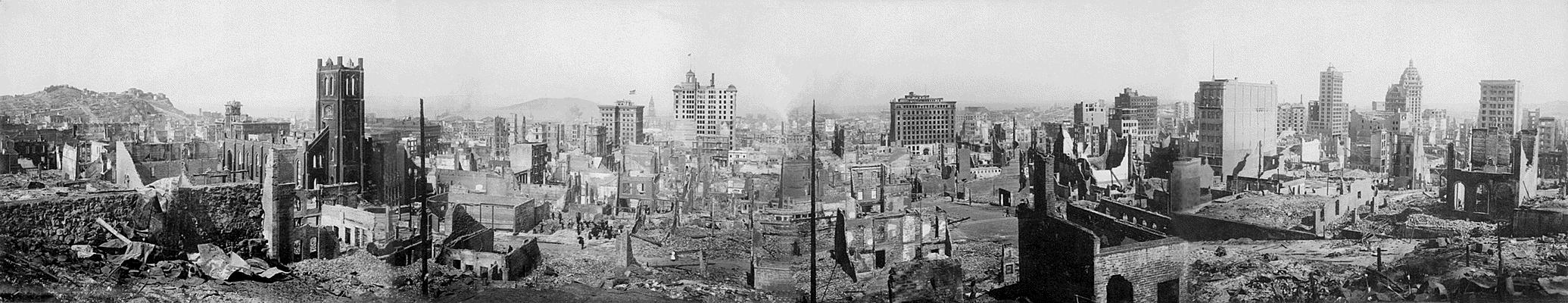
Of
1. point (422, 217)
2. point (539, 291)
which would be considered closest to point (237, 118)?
point (422, 217)

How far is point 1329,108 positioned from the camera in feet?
17.3

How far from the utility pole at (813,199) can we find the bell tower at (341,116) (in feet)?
7.96

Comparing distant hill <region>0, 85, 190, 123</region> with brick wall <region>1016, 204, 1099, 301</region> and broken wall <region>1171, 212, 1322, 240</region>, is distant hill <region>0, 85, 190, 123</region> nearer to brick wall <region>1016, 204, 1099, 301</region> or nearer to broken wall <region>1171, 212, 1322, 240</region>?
brick wall <region>1016, 204, 1099, 301</region>

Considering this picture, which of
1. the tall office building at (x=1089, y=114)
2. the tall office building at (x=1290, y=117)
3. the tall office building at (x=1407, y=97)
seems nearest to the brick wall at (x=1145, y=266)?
the tall office building at (x=1089, y=114)

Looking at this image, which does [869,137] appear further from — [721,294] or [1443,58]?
[1443,58]

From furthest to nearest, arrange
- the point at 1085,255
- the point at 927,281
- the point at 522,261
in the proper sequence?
the point at 522,261 < the point at 927,281 < the point at 1085,255

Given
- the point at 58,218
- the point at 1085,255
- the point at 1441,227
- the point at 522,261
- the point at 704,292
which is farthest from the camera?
the point at 58,218

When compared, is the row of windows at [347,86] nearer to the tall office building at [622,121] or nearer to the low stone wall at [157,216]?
the low stone wall at [157,216]

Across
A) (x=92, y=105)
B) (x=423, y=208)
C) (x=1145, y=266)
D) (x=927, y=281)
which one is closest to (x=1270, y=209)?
(x=1145, y=266)

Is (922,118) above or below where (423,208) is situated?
above

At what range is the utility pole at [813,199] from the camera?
16.7 feet

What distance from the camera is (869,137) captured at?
5.14 metres

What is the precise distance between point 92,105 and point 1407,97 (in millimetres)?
6974

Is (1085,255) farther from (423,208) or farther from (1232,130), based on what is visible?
(423,208)
